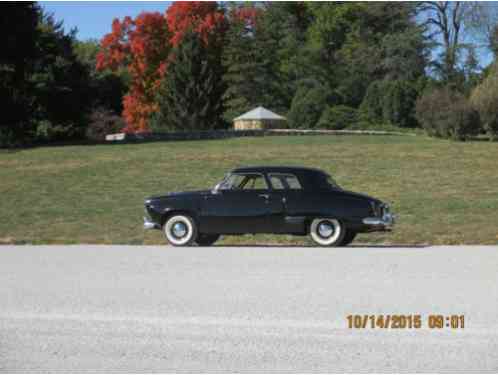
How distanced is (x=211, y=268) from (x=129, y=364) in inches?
183

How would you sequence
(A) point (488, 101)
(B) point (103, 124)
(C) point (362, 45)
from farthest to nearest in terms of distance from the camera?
(C) point (362, 45) < (B) point (103, 124) < (A) point (488, 101)

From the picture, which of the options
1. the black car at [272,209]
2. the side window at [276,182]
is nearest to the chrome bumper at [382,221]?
the black car at [272,209]

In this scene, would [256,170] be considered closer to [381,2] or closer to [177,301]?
[177,301]

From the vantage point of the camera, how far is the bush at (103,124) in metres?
63.5

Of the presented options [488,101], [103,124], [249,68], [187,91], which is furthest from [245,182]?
[249,68]

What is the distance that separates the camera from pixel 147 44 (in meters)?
72.0

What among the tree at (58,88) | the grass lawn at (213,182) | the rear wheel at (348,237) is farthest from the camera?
the tree at (58,88)

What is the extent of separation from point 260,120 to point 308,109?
4.01 meters

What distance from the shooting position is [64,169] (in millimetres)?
29094

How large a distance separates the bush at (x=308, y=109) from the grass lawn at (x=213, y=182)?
960 inches

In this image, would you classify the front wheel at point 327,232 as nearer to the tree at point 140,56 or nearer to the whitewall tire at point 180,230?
the whitewall tire at point 180,230

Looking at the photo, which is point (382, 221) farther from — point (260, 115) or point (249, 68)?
point (249, 68)

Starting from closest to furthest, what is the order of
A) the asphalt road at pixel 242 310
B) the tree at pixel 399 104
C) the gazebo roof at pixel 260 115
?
the asphalt road at pixel 242 310
the tree at pixel 399 104
the gazebo roof at pixel 260 115

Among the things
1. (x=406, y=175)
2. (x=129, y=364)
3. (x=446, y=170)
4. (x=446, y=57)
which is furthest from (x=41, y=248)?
(x=446, y=57)
